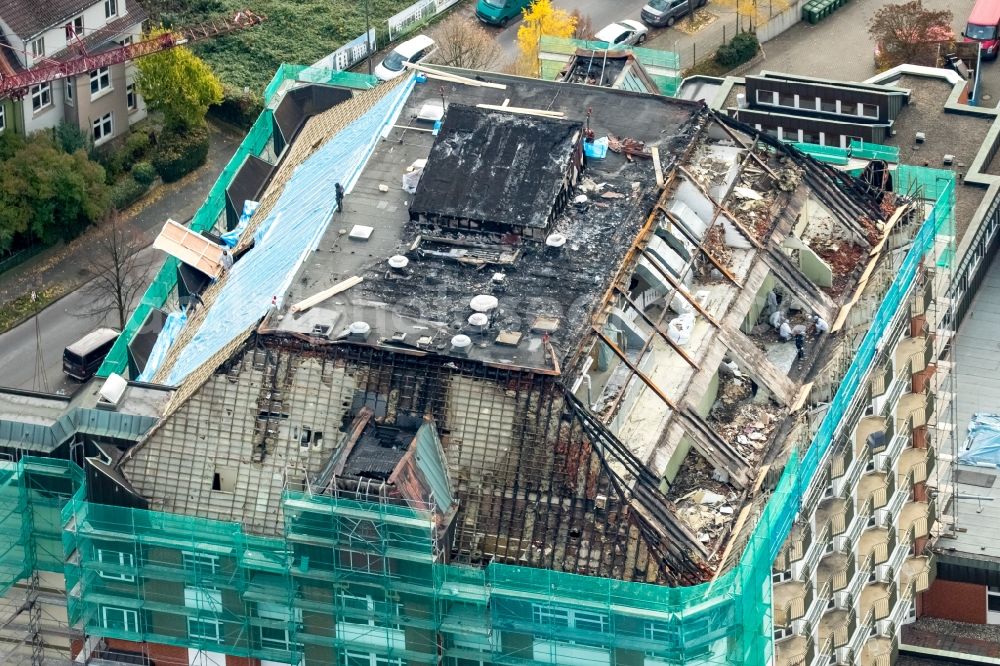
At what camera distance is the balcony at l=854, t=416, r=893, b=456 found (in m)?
139

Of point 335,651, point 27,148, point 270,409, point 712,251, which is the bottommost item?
point 335,651

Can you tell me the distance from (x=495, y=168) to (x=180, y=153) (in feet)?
183

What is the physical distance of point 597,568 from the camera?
123m

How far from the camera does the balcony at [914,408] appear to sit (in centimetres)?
14675

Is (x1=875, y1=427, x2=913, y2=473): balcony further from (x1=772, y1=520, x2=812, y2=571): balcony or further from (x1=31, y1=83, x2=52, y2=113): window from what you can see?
(x1=31, y1=83, x2=52, y2=113): window

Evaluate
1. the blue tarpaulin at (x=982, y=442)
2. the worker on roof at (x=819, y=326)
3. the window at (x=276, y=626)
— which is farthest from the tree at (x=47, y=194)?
the worker on roof at (x=819, y=326)

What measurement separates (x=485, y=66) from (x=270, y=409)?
A: 71.0m

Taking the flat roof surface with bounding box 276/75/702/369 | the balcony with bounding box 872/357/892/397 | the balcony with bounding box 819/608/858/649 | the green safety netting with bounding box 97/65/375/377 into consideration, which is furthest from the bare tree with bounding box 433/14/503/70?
the balcony with bounding box 819/608/858/649

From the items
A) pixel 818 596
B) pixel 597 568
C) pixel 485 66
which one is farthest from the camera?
pixel 485 66

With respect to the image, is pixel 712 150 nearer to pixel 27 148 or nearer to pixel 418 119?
pixel 418 119

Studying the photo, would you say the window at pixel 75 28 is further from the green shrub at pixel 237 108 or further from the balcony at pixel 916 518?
the balcony at pixel 916 518

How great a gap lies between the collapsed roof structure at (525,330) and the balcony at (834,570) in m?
7.53

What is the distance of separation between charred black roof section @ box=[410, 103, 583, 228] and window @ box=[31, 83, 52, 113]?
52.5 meters

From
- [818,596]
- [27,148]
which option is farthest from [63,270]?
[818,596]
